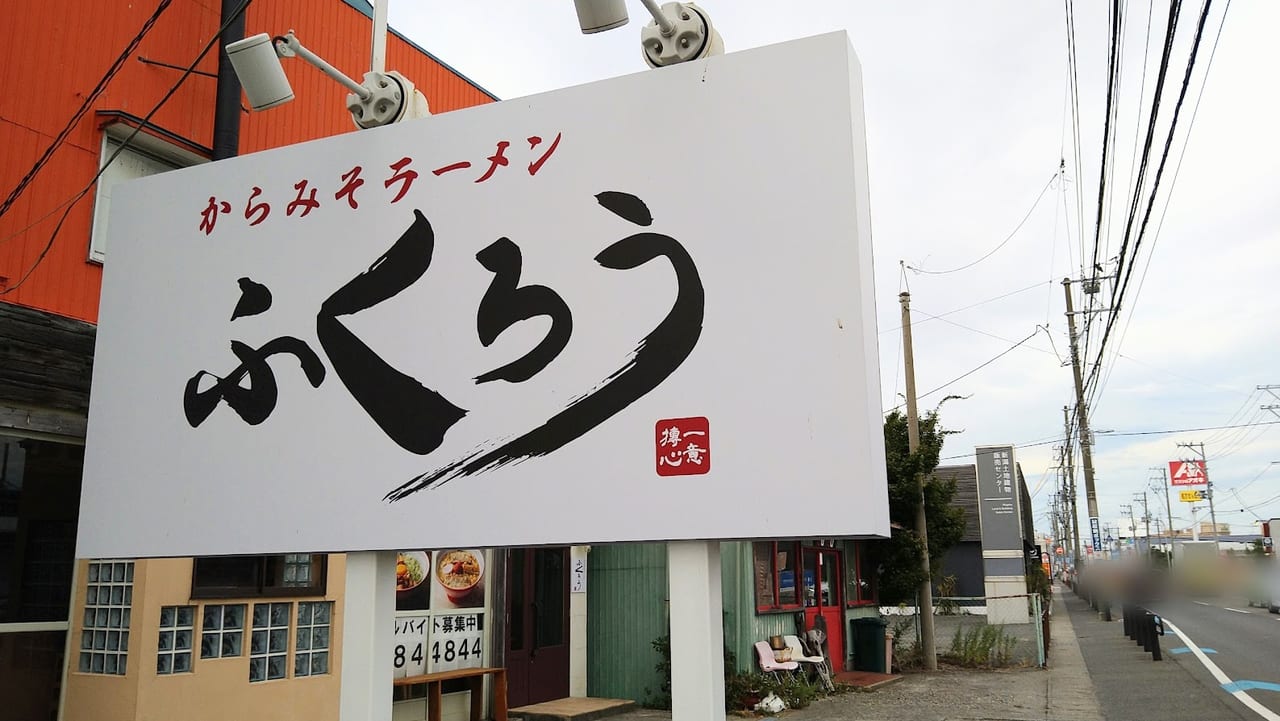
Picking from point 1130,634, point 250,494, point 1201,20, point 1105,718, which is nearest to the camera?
point 250,494

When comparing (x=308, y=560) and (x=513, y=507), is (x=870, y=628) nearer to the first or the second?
(x=308, y=560)

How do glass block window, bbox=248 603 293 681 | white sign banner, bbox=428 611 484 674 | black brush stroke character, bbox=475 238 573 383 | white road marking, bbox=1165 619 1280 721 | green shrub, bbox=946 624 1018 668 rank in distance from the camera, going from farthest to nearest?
green shrub, bbox=946 624 1018 668 → white road marking, bbox=1165 619 1280 721 → white sign banner, bbox=428 611 484 674 → glass block window, bbox=248 603 293 681 → black brush stroke character, bbox=475 238 573 383

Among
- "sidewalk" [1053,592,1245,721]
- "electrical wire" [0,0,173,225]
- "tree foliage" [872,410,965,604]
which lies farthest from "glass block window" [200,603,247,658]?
"tree foliage" [872,410,965,604]

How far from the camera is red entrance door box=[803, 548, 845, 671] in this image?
16375 millimetres

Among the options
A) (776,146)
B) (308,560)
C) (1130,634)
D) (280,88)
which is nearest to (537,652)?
(308,560)

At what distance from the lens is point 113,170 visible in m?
8.55

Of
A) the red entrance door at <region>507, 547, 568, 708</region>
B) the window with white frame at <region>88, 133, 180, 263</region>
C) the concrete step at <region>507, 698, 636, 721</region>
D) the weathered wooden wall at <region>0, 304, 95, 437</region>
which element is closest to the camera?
the weathered wooden wall at <region>0, 304, 95, 437</region>

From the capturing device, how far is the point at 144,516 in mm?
4980

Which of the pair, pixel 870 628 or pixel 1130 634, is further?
pixel 1130 634

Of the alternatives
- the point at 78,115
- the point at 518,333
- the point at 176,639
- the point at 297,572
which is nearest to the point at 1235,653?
the point at 297,572

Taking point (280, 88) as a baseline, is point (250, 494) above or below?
below

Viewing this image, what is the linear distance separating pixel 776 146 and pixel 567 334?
118 cm

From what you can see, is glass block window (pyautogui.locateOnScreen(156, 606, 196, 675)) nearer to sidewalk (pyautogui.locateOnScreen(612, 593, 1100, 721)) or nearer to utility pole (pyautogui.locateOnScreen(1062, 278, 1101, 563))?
sidewalk (pyautogui.locateOnScreen(612, 593, 1100, 721))

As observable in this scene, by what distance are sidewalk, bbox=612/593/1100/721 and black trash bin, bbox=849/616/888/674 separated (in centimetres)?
59
